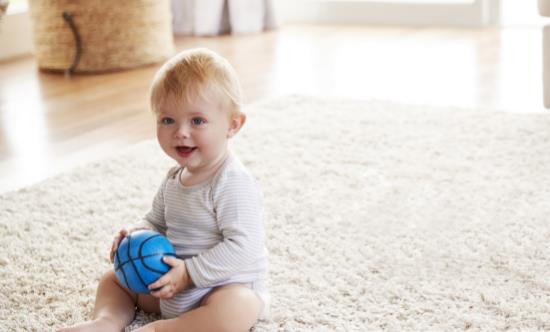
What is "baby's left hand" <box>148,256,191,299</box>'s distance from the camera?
1259mm

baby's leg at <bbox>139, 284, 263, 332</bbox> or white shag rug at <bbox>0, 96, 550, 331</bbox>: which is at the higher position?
baby's leg at <bbox>139, 284, 263, 332</bbox>

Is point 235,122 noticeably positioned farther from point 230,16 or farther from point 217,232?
point 230,16

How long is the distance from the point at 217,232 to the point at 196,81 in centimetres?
24

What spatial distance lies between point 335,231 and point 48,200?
0.69 m

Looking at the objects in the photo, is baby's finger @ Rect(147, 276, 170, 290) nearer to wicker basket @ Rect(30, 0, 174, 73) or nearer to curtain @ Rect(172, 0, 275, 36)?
wicker basket @ Rect(30, 0, 174, 73)

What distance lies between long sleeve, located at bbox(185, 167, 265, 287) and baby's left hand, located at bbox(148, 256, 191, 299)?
0.01 meters

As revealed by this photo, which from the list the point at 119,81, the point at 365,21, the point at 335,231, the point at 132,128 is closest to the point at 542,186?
the point at 335,231

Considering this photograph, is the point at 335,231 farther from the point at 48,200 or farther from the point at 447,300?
the point at 48,200

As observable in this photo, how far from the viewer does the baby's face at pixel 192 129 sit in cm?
130

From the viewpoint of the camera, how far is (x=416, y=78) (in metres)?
3.14

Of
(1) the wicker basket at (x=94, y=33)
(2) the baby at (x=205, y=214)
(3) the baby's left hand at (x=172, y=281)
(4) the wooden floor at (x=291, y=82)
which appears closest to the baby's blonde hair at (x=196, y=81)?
(2) the baby at (x=205, y=214)

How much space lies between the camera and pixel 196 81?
129 cm

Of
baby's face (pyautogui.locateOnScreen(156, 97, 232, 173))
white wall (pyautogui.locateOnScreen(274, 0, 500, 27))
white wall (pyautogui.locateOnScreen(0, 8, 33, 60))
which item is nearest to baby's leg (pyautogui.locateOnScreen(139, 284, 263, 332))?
baby's face (pyautogui.locateOnScreen(156, 97, 232, 173))

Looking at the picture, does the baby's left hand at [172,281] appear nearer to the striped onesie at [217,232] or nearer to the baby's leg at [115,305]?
the striped onesie at [217,232]
